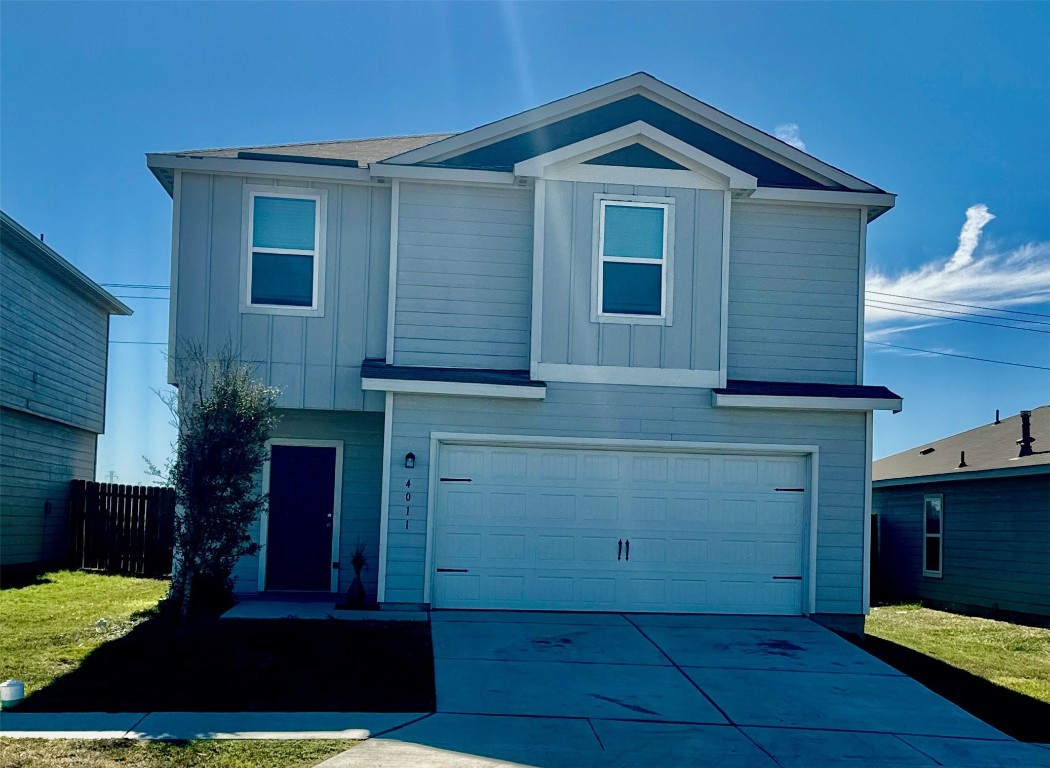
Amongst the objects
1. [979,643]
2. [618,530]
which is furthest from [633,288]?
[979,643]

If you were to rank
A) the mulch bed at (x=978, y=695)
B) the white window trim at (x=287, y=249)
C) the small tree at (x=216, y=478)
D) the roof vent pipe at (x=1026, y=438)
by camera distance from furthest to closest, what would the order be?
the roof vent pipe at (x=1026, y=438) → the white window trim at (x=287, y=249) → the small tree at (x=216, y=478) → the mulch bed at (x=978, y=695)

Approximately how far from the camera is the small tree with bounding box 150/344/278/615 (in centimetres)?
1069

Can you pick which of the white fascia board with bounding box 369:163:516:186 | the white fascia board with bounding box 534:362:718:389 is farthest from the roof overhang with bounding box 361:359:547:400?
the white fascia board with bounding box 369:163:516:186

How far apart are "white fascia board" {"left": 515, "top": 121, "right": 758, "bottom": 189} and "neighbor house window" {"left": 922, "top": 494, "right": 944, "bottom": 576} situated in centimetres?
1035

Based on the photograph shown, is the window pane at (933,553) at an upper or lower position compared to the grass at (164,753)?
upper

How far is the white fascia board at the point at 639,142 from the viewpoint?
497 inches

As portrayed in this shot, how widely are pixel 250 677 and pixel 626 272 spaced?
6.81 m

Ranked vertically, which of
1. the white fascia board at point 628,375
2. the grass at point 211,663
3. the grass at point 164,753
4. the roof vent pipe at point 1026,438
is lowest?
the grass at point 164,753

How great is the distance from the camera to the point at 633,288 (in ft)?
42.4

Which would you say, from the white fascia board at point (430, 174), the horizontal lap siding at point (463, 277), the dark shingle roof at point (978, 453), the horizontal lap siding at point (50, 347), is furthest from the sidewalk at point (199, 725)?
the dark shingle roof at point (978, 453)

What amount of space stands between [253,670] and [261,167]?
6.66 m

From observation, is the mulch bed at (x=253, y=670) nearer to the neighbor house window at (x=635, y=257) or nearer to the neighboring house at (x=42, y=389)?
the neighbor house window at (x=635, y=257)

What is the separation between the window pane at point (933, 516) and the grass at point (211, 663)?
41.9ft

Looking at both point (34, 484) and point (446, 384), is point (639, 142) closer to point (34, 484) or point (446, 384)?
point (446, 384)
